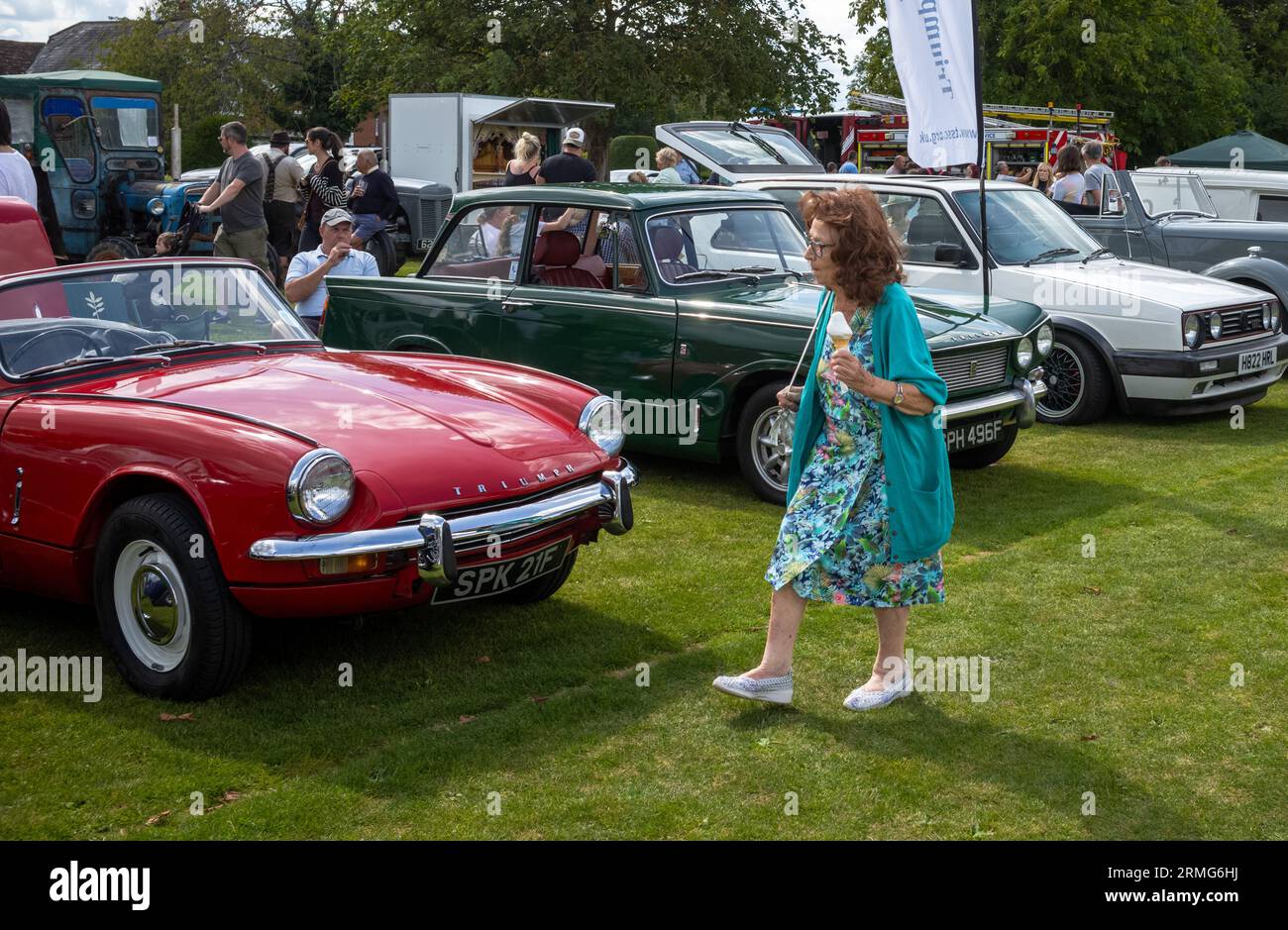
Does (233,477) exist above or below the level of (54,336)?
below

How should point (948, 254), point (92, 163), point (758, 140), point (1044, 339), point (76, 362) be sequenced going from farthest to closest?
point (92, 163)
point (758, 140)
point (948, 254)
point (1044, 339)
point (76, 362)

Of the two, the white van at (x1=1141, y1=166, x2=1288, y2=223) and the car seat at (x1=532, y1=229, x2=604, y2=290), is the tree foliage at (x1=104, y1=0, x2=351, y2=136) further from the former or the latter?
the car seat at (x1=532, y1=229, x2=604, y2=290)

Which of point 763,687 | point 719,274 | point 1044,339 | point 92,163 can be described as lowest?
point 763,687

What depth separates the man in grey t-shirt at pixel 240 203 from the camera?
11.7 metres

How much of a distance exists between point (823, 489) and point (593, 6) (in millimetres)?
30358

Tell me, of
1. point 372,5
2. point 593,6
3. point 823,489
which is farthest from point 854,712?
point 372,5

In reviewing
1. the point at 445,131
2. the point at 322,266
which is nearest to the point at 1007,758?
the point at 322,266

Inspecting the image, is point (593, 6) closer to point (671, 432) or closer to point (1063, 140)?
point (1063, 140)

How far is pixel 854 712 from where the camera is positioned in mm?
4699

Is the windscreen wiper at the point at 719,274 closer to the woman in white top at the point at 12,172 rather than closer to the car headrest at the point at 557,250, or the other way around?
the car headrest at the point at 557,250

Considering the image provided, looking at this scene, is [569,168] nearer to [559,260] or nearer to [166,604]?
[559,260]

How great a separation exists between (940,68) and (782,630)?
18.7ft

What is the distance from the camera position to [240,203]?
11.8 meters

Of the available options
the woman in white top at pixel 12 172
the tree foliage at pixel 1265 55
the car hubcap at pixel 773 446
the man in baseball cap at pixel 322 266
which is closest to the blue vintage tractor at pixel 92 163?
the man in baseball cap at pixel 322 266
